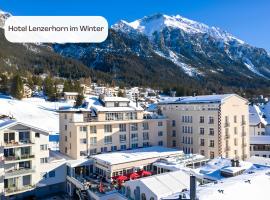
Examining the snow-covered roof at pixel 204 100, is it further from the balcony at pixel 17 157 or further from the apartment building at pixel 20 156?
the balcony at pixel 17 157

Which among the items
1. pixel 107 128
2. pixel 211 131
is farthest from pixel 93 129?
→ pixel 211 131

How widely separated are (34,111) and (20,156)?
2524 inches

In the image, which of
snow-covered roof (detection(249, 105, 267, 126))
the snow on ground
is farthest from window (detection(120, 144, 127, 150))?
snow-covered roof (detection(249, 105, 267, 126))

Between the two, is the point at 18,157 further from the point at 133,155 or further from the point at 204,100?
the point at 204,100

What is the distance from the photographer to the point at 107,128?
2041 inches

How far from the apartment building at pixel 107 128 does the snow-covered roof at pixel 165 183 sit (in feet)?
57.9

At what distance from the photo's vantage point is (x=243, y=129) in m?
57.2

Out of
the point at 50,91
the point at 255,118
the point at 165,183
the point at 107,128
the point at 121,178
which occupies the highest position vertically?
the point at 50,91

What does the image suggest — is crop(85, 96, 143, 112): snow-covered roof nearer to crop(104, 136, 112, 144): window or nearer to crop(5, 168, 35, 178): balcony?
crop(104, 136, 112, 144): window

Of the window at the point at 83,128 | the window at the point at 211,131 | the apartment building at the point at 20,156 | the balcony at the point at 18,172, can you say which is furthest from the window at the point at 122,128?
the balcony at the point at 18,172

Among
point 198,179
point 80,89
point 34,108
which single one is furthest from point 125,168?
point 80,89

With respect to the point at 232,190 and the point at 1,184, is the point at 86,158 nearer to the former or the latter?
the point at 1,184

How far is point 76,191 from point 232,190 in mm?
24728

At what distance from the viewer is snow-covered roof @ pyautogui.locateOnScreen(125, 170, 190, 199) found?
30044 mm
